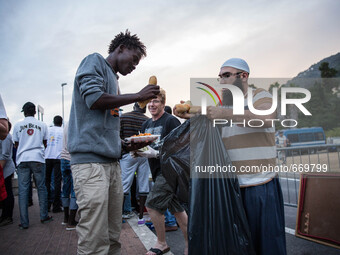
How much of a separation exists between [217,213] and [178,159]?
595 mm

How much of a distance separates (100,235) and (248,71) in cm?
173

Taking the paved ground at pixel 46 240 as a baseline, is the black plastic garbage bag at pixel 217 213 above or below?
above

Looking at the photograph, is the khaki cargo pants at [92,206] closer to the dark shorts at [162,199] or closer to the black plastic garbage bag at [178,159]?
the black plastic garbage bag at [178,159]

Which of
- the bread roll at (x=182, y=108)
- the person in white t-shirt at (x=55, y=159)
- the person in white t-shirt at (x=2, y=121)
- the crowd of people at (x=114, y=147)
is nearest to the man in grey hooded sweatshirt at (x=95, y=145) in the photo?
the crowd of people at (x=114, y=147)

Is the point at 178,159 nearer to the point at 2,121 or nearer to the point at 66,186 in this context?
the point at 2,121

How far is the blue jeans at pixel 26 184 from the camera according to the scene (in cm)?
473

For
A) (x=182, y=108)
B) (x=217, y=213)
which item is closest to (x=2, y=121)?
(x=182, y=108)

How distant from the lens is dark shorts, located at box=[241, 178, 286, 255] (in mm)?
1858

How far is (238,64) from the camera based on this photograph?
2133 millimetres

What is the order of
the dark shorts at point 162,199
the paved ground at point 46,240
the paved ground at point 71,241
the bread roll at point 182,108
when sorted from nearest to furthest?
the bread roll at point 182,108
the dark shorts at point 162,199
the paved ground at point 71,241
the paved ground at point 46,240

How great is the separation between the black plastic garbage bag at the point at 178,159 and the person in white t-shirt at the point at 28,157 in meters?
3.54

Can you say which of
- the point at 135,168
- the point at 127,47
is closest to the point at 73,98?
the point at 127,47

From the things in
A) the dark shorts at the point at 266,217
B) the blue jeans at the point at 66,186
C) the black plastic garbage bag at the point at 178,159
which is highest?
the black plastic garbage bag at the point at 178,159

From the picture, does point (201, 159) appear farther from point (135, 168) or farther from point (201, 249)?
point (135, 168)
